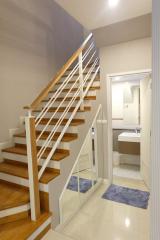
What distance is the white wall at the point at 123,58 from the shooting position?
Result: 9.10 feet

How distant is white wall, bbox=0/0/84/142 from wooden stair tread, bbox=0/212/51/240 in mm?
1340

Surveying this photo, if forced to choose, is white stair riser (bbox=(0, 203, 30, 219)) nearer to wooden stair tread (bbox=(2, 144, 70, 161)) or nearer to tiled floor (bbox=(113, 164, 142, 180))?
wooden stair tread (bbox=(2, 144, 70, 161))

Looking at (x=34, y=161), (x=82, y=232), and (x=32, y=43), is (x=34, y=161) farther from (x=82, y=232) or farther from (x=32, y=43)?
(x=32, y=43)

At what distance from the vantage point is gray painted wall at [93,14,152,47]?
2432 mm

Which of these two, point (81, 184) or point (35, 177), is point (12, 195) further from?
point (81, 184)

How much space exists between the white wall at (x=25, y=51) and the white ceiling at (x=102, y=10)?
1178 mm

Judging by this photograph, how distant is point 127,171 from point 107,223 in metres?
1.85

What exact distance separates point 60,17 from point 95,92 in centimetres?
236

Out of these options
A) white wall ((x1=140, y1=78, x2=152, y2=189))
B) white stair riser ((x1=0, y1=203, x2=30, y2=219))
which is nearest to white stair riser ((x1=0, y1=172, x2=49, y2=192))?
white stair riser ((x1=0, y1=203, x2=30, y2=219))

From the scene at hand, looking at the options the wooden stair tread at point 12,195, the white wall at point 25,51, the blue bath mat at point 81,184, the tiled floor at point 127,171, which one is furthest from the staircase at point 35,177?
the tiled floor at point 127,171

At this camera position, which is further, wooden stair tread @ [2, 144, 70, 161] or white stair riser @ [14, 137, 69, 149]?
white stair riser @ [14, 137, 69, 149]

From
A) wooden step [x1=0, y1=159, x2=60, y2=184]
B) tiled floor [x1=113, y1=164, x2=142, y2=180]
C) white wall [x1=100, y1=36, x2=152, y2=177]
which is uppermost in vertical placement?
white wall [x1=100, y1=36, x2=152, y2=177]

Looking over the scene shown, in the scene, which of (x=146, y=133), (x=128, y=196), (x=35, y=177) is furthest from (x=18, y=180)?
(x=146, y=133)

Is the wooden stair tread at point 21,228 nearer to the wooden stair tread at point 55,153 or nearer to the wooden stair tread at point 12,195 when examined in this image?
the wooden stair tread at point 12,195
